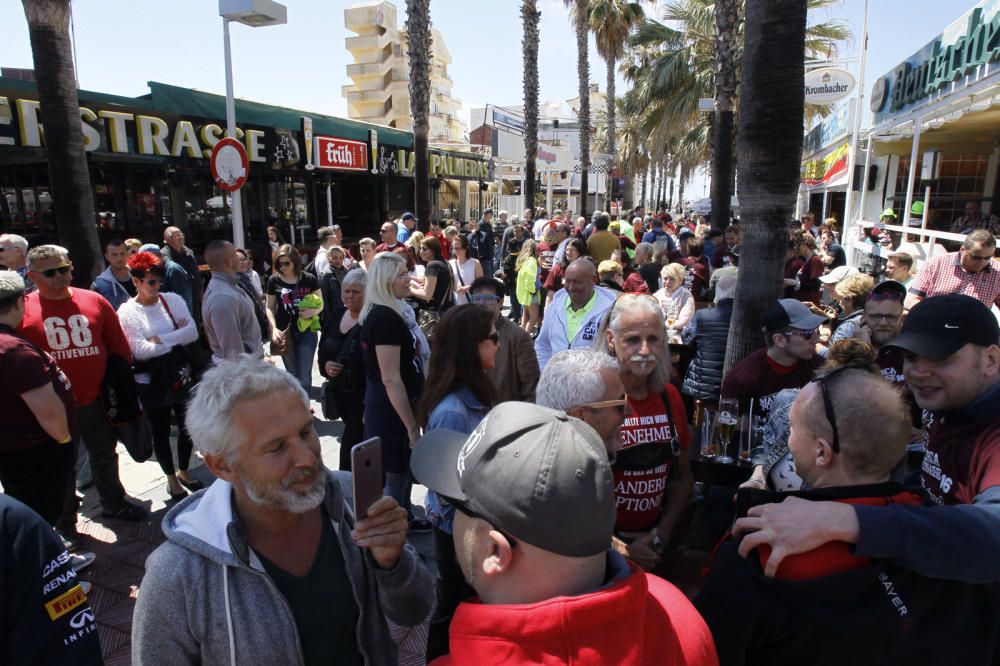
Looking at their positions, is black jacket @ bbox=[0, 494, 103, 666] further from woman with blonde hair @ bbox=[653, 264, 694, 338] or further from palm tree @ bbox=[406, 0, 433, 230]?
palm tree @ bbox=[406, 0, 433, 230]

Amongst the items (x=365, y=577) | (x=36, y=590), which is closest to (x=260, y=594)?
(x=365, y=577)

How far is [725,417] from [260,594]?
2.28m

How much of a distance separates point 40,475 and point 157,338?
1378 millimetres

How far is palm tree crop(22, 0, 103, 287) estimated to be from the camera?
6.13 m

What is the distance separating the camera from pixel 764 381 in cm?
333

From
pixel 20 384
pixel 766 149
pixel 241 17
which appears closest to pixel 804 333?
pixel 766 149

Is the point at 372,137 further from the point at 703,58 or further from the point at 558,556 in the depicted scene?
the point at 558,556

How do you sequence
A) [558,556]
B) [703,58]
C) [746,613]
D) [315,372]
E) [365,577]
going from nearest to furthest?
[558,556]
[746,613]
[365,577]
[315,372]
[703,58]

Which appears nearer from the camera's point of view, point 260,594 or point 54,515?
point 260,594

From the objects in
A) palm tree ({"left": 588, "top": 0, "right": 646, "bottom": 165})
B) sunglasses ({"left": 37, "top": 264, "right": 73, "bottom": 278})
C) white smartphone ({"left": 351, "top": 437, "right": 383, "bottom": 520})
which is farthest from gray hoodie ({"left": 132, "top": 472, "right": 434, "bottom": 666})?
palm tree ({"left": 588, "top": 0, "right": 646, "bottom": 165})

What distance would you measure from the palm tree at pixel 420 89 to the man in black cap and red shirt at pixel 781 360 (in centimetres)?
1005

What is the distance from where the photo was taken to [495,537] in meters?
1.10

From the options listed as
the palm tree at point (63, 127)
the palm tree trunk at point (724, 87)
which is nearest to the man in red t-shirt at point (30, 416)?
the palm tree at point (63, 127)

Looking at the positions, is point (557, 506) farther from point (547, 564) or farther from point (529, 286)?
point (529, 286)
